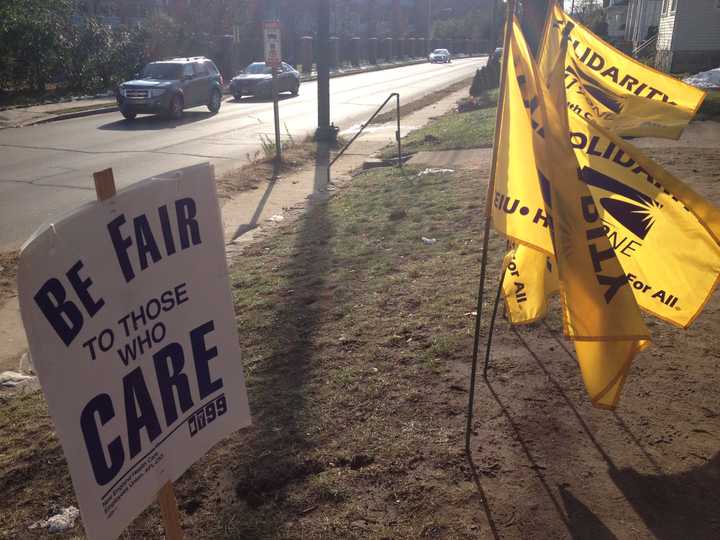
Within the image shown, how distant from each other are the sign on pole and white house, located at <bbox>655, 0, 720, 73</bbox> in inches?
782

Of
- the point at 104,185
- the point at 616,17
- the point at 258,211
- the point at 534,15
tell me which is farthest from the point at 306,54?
the point at 104,185

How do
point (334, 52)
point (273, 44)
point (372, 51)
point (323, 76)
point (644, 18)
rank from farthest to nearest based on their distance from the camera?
point (372, 51) → point (334, 52) → point (644, 18) → point (323, 76) → point (273, 44)

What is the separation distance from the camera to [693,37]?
2591 centimetres

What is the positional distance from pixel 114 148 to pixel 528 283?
42.5 ft

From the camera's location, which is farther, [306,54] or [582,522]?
[306,54]

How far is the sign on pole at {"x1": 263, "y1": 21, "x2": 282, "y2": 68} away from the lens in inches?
473

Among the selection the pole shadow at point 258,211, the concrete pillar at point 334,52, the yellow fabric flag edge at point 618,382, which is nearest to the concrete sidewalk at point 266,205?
the pole shadow at point 258,211

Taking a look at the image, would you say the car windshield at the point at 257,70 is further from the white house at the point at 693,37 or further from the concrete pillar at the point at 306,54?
the concrete pillar at the point at 306,54

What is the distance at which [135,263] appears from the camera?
190 cm

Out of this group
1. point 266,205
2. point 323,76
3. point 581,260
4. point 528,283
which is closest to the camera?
point 581,260

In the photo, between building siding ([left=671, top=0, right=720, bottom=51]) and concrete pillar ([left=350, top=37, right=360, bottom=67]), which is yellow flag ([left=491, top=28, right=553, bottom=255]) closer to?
building siding ([left=671, top=0, right=720, bottom=51])

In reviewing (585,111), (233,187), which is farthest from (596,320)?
(233,187)

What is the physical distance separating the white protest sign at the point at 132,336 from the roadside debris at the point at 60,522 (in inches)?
42.0

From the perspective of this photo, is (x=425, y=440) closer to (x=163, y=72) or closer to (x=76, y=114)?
(x=163, y=72)
